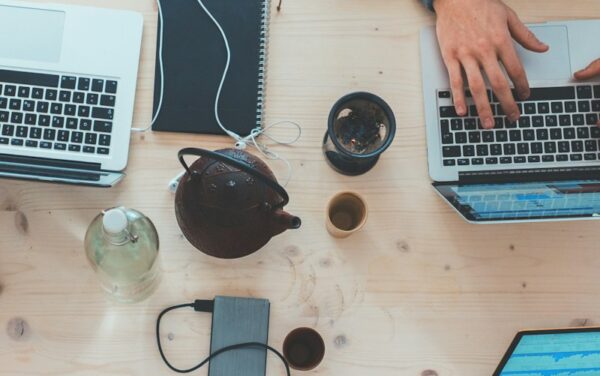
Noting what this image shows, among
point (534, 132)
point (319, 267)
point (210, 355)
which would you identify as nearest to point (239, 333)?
point (210, 355)

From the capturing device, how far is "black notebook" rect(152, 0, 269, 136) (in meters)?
0.96

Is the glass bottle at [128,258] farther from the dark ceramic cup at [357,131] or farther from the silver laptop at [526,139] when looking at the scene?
the silver laptop at [526,139]

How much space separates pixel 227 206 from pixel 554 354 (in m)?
0.54

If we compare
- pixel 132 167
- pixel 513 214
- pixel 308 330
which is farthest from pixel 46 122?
pixel 513 214

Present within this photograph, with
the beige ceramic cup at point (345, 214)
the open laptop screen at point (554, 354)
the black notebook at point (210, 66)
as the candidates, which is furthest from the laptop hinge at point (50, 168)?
the open laptop screen at point (554, 354)

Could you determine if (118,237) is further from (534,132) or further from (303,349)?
(534,132)

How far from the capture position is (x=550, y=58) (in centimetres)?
98

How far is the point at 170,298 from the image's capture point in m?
0.92

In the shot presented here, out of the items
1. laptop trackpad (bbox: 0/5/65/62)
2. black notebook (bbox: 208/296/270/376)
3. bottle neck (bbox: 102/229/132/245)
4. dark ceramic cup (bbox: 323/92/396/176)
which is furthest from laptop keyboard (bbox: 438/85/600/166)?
laptop trackpad (bbox: 0/5/65/62)

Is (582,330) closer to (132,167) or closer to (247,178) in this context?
(247,178)

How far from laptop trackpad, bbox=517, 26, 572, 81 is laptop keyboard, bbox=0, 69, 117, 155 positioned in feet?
2.29

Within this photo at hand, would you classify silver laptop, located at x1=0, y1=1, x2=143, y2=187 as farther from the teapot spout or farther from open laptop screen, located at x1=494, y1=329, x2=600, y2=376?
open laptop screen, located at x1=494, y1=329, x2=600, y2=376

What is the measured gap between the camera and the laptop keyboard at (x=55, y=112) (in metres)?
0.91

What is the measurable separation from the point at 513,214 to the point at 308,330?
0.37 meters
